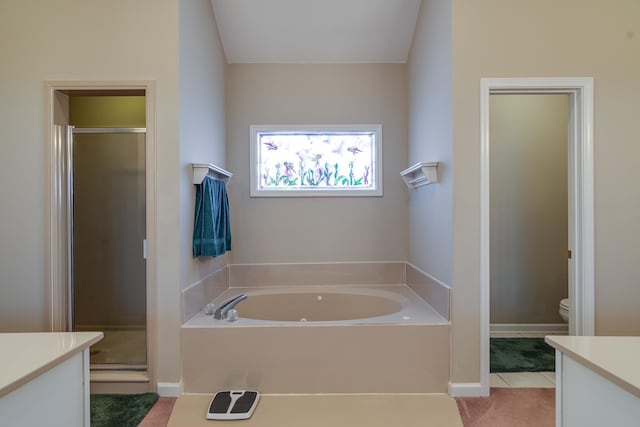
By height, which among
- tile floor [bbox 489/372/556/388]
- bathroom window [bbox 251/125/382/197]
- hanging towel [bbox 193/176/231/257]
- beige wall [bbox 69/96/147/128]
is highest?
beige wall [bbox 69/96/147/128]

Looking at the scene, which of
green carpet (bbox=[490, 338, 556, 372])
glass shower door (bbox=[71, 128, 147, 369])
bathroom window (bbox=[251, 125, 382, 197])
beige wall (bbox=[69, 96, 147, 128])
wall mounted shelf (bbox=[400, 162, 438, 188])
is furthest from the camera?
bathroom window (bbox=[251, 125, 382, 197])

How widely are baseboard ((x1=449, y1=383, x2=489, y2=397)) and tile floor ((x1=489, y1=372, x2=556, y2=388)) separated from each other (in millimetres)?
195

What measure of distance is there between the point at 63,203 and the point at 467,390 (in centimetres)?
279

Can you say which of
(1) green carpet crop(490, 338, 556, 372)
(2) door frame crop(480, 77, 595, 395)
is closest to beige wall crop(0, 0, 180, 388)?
(2) door frame crop(480, 77, 595, 395)

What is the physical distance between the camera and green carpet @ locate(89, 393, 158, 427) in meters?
1.86

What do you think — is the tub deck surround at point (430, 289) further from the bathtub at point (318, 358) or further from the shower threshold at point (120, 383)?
the shower threshold at point (120, 383)

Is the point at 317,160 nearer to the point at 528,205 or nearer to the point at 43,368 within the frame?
the point at 528,205

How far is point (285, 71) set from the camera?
3137mm

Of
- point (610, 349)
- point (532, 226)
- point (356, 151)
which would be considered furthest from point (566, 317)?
point (356, 151)

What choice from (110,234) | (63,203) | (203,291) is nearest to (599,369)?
(203,291)

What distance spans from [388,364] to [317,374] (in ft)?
1.44

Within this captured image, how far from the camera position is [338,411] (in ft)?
6.39

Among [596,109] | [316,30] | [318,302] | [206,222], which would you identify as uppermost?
[316,30]

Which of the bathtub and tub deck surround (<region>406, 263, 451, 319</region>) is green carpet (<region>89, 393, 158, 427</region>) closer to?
the bathtub
